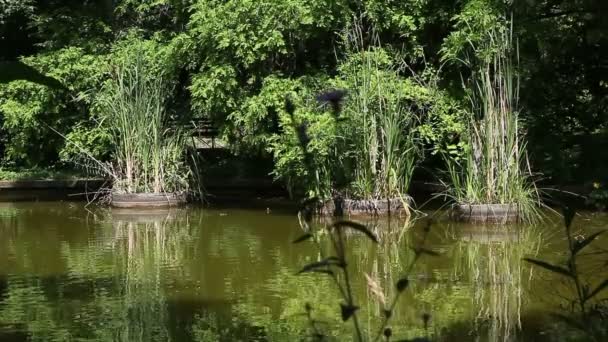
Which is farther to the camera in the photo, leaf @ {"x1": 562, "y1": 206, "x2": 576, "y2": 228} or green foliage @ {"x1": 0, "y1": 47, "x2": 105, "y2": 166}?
green foliage @ {"x1": 0, "y1": 47, "x2": 105, "y2": 166}

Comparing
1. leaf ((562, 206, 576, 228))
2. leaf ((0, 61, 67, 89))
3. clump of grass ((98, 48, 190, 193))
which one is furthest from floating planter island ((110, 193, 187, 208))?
leaf ((0, 61, 67, 89))

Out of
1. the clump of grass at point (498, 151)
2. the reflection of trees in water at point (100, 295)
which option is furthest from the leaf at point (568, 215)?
the clump of grass at point (498, 151)

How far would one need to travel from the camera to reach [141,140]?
10.2 meters

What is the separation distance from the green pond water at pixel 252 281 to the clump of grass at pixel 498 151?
34 cm

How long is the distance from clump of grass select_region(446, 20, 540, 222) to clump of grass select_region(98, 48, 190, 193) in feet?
11.8

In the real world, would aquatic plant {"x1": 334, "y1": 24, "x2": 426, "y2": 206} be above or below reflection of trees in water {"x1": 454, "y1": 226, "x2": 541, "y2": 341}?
above

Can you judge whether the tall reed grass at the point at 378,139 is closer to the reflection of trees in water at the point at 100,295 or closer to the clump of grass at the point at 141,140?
the reflection of trees in water at the point at 100,295

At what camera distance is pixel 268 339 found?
4312 millimetres

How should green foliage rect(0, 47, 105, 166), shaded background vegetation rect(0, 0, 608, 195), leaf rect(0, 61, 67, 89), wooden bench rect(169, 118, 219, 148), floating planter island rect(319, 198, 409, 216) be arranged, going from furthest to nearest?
green foliage rect(0, 47, 105, 166)
wooden bench rect(169, 118, 219, 148)
shaded background vegetation rect(0, 0, 608, 195)
floating planter island rect(319, 198, 409, 216)
leaf rect(0, 61, 67, 89)

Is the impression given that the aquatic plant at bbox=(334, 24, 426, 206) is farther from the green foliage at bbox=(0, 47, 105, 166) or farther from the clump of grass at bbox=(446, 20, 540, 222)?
the green foliage at bbox=(0, 47, 105, 166)

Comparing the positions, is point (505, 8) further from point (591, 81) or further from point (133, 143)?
point (133, 143)

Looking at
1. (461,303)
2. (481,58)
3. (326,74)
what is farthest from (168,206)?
(461,303)

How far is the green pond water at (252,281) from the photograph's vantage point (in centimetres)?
452

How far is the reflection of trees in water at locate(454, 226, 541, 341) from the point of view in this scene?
455cm
